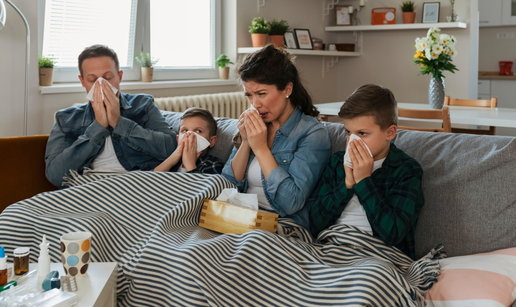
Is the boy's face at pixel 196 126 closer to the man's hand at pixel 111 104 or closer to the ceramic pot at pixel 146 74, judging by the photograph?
the man's hand at pixel 111 104

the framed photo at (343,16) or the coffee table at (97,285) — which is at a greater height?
the framed photo at (343,16)

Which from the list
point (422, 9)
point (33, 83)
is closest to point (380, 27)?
point (422, 9)

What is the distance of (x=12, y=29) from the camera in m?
2.54

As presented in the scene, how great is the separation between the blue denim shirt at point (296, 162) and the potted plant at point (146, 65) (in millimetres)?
1998

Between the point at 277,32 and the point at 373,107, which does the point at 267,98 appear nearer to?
the point at 373,107

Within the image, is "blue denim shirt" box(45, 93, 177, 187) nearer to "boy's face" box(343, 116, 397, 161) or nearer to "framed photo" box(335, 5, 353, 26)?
"boy's face" box(343, 116, 397, 161)

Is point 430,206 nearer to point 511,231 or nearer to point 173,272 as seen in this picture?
point 511,231

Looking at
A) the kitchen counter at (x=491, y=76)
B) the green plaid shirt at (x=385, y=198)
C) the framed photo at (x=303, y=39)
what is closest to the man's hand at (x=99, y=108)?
the green plaid shirt at (x=385, y=198)

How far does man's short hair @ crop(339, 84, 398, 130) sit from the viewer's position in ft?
4.79

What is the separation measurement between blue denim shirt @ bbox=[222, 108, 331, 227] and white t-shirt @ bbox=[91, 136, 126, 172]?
72 centimetres

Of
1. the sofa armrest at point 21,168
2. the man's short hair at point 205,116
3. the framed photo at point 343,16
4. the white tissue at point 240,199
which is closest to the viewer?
the white tissue at point 240,199

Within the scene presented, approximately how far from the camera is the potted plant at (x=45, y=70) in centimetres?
276

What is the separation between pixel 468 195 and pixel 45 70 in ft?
7.83

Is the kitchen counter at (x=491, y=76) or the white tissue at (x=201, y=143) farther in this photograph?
the kitchen counter at (x=491, y=76)
